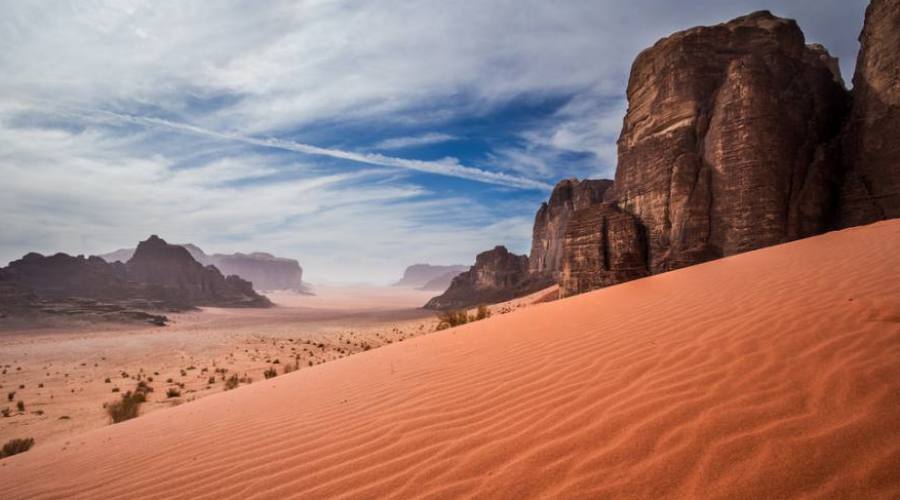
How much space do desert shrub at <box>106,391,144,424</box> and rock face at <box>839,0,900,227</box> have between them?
21701mm

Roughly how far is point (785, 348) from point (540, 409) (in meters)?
2.12

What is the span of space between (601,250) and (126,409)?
1900 centimetres

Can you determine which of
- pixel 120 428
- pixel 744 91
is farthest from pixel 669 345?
pixel 744 91

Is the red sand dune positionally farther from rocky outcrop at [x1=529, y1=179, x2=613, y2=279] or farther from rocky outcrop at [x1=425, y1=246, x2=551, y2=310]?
rocky outcrop at [x1=425, y1=246, x2=551, y2=310]

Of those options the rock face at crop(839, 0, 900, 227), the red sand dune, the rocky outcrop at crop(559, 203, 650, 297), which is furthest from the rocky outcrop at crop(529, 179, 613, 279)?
the red sand dune

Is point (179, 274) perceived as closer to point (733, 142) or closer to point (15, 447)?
point (15, 447)

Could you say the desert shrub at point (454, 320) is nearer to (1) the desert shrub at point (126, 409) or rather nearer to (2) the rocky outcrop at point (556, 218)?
(1) the desert shrub at point (126, 409)

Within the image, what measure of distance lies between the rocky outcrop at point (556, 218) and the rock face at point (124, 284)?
1787 inches

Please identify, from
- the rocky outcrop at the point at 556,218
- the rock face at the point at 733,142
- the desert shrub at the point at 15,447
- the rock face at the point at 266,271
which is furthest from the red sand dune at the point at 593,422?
the rock face at the point at 266,271

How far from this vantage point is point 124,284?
55.6 m

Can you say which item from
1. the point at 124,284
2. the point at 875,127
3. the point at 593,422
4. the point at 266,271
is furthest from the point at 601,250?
the point at 266,271

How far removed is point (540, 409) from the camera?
10.0 ft

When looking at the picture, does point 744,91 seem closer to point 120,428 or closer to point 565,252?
point 565,252

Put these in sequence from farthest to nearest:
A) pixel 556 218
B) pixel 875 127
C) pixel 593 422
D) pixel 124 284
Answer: pixel 124 284
pixel 556 218
pixel 875 127
pixel 593 422
